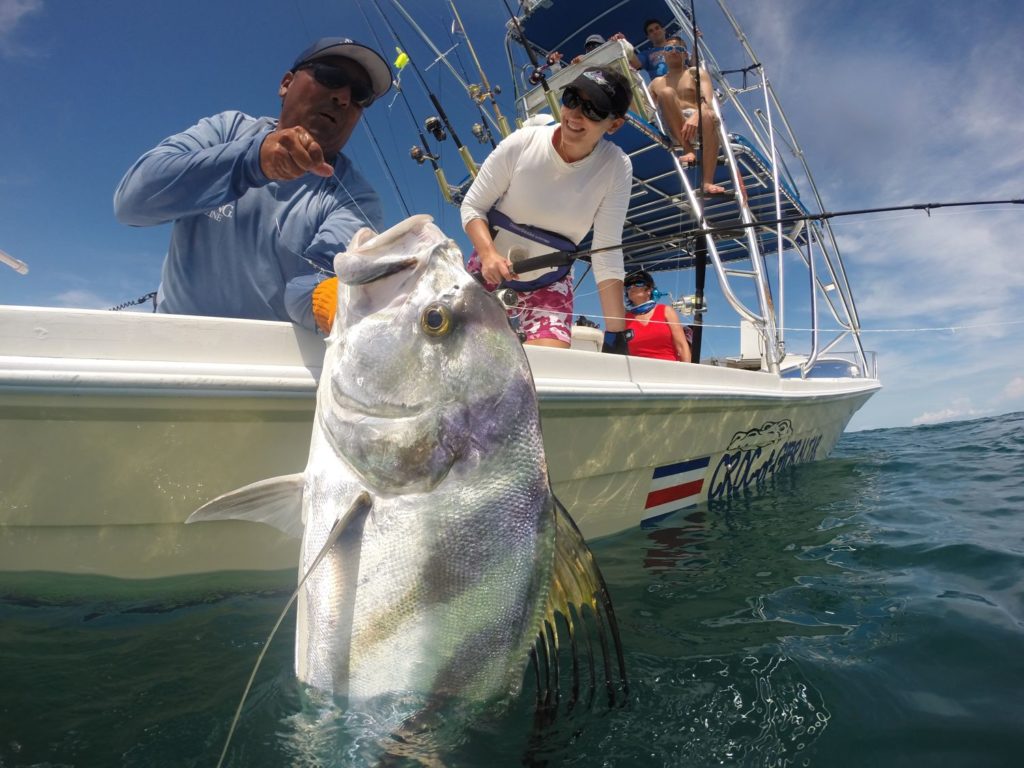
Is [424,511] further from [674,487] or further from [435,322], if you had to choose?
[674,487]

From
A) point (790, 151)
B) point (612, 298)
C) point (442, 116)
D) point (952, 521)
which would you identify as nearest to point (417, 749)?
point (612, 298)

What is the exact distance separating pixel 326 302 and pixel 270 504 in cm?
60

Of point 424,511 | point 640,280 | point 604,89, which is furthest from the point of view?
point 640,280

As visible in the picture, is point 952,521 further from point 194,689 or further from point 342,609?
point 194,689

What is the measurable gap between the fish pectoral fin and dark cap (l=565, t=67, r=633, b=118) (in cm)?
220

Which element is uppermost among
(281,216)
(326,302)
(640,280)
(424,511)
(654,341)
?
(640,280)

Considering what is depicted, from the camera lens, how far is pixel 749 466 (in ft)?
14.0

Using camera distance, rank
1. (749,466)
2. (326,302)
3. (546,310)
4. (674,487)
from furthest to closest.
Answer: (749,466) < (674,487) < (546,310) < (326,302)

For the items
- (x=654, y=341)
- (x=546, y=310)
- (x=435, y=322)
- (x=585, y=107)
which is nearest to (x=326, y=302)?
(x=435, y=322)

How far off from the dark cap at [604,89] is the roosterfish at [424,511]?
169 centimetres

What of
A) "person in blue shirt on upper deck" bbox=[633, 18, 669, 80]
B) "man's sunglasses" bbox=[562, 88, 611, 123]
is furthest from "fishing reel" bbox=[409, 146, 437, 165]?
"man's sunglasses" bbox=[562, 88, 611, 123]

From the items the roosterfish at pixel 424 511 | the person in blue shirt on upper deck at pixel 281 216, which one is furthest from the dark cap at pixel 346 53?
the roosterfish at pixel 424 511

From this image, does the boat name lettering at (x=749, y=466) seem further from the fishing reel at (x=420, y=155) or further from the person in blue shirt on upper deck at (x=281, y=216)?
the fishing reel at (x=420, y=155)

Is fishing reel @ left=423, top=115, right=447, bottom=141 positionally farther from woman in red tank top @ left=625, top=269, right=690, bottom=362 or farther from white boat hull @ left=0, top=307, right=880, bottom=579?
white boat hull @ left=0, top=307, right=880, bottom=579
